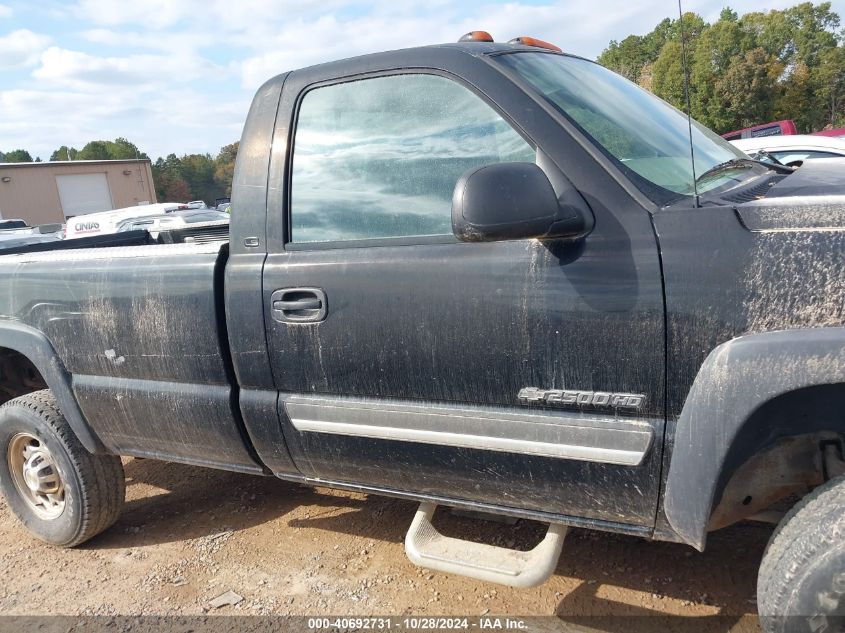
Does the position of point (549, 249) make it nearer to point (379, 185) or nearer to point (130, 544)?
point (379, 185)

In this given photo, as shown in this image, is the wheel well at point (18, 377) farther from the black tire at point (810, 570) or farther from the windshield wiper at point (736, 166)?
the black tire at point (810, 570)

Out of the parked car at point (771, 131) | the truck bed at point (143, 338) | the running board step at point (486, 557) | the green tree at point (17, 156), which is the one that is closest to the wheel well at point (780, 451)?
the running board step at point (486, 557)

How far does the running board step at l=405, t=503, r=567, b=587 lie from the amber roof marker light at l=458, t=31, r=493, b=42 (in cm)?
177

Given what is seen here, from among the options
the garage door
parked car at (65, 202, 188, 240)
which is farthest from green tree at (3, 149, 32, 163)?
parked car at (65, 202, 188, 240)

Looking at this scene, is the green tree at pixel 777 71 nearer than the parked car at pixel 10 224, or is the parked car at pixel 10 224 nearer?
the parked car at pixel 10 224

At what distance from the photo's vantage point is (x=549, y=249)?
6.79 ft

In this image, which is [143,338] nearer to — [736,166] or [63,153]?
[736,166]

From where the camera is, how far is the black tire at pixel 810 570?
1.76 m

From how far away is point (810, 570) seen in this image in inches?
70.4

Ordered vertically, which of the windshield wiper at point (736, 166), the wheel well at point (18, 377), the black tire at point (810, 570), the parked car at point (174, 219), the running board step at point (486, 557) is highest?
the windshield wiper at point (736, 166)

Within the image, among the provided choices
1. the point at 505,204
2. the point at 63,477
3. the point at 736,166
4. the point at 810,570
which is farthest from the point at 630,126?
the point at 63,477

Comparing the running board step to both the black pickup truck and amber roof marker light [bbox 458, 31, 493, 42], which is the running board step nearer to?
the black pickup truck

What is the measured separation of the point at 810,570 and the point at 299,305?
1.74 m

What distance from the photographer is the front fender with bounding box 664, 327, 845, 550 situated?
1.72 meters
